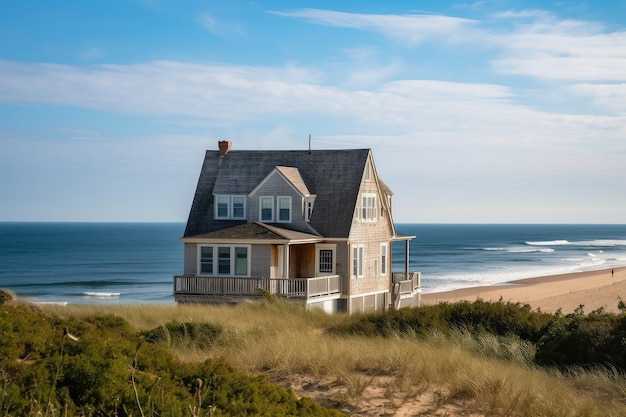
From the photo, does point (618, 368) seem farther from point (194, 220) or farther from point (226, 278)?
point (194, 220)

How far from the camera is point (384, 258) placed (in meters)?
39.5

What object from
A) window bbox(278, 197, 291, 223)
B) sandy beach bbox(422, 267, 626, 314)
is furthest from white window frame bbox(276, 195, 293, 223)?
sandy beach bbox(422, 267, 626, 314)

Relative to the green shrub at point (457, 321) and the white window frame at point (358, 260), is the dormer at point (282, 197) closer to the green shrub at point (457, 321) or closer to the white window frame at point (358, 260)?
the white window frame at point (358, 260)

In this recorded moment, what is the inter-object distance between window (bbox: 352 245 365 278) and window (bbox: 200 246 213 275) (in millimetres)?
6096

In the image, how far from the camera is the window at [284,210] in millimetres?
35906

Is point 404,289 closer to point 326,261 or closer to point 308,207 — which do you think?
point 326,261

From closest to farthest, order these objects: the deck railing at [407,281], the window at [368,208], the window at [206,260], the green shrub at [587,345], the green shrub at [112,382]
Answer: the green shrub at [112,382] < the green shrub at [587,345] < the window at [206,260] < the window at [368,208] < the deck railing at [407,281]

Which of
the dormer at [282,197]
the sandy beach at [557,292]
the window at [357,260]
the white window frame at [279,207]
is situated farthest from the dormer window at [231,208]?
the sandy beach at [557,292]

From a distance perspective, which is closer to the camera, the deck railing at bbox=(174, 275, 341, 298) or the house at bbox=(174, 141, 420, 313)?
the deck railing at bbox=(174, 275, 341, 298)

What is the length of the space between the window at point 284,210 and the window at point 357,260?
3.11 m

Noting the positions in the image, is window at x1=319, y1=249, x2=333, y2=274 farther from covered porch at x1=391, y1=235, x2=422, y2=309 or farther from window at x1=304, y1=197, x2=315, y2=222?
covered porch at x1=391, y1=235, x2=422, y2=309

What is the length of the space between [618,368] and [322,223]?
21.8 meters

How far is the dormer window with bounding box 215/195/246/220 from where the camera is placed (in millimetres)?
36375

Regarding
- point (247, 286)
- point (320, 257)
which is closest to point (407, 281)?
point (320, 257)
